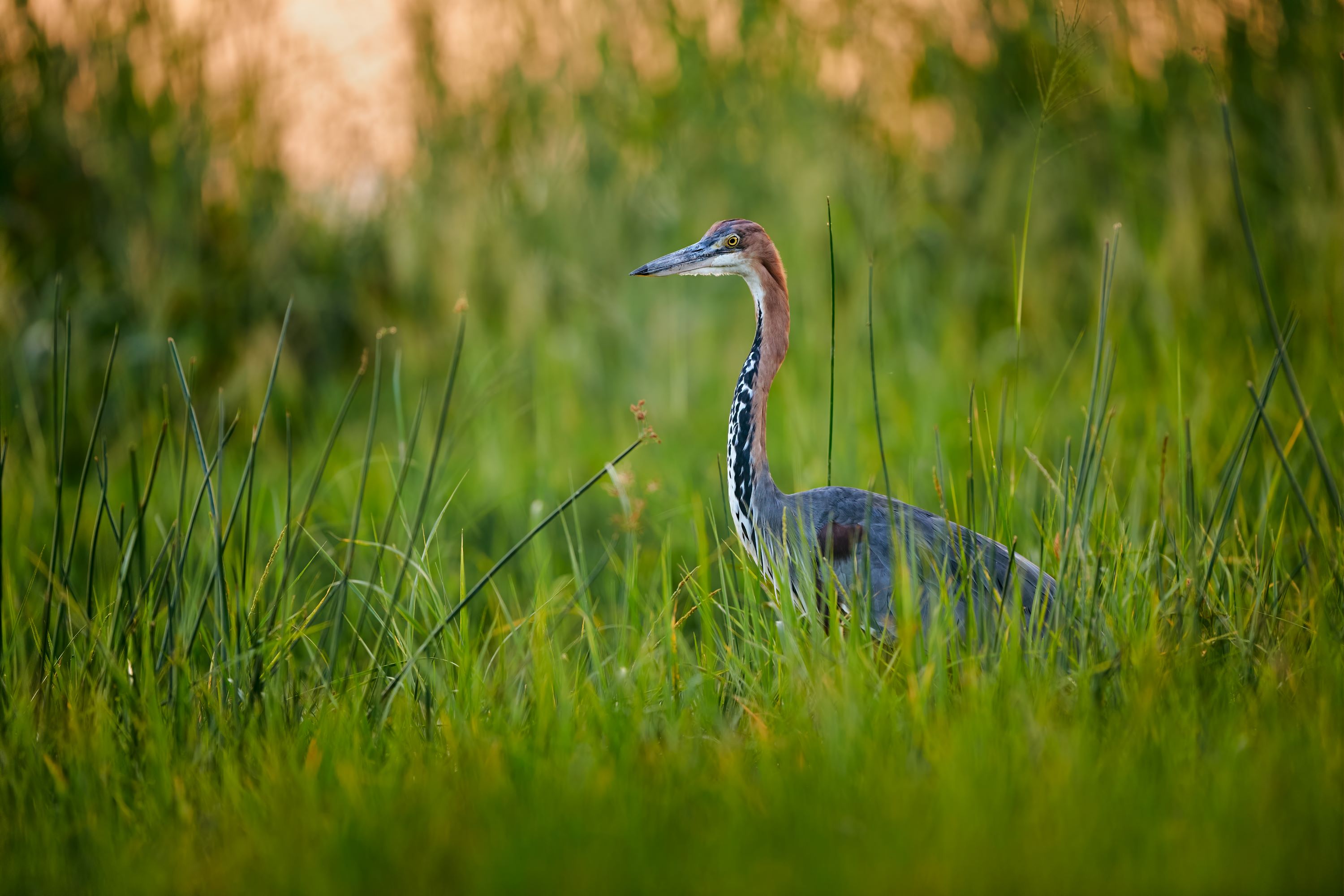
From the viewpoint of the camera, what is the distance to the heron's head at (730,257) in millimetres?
3221

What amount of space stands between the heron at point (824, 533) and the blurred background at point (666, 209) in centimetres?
123

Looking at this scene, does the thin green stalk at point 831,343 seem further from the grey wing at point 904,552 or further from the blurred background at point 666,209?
the blurred background at point 666,209

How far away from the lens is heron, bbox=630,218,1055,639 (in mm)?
2506

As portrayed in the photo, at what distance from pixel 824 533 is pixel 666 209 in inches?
152

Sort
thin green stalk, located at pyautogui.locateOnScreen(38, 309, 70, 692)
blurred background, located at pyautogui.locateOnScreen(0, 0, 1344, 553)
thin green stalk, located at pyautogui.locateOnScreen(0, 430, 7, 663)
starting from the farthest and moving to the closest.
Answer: blurred background, located at pyautogui.locateOnScreen(0, 0, 1344, 553) → thin green stalk, located at pyautogui.locateOnScreen(0, 430, 7, 663) → thin green stalk, located at pyautogui.locateOnScreen(38, 309, 70, 692)

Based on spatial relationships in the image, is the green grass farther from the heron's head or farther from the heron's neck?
the heron's head

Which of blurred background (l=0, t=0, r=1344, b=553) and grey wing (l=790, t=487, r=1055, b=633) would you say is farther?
blurred background (l=0, t=0, r=1344, b=553)

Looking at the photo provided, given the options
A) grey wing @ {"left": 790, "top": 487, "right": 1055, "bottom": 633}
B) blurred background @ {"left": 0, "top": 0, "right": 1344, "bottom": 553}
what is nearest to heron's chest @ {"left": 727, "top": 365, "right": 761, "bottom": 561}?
grey wing @ {"left": 790, "top": 487, "right": 1055, "bottom": 633}

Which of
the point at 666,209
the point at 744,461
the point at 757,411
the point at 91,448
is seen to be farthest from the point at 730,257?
the point at 666,209

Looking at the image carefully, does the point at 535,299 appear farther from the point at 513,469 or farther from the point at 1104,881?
the point at 1104,881

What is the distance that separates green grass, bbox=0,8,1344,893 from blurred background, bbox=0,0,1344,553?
0.15ft

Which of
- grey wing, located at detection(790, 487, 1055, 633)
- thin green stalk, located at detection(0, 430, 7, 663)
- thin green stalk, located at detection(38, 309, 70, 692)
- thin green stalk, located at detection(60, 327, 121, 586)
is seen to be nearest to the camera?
thin green stalk, located at detection(60, 327, 121, 586)

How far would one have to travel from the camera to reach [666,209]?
21.0 feet

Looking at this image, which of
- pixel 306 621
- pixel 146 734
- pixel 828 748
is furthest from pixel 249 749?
pixel 828 748
